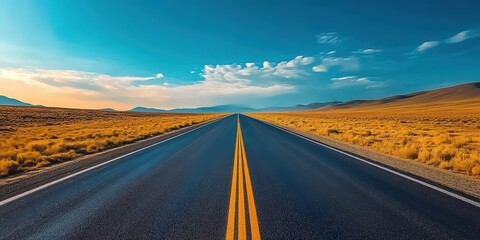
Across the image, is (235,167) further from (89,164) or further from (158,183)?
(89,164)

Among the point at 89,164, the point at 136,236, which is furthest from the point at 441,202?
the point at 89,164

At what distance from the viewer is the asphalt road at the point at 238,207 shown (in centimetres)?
425

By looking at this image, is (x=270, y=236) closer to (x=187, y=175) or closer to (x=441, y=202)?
(x=441, y=202)

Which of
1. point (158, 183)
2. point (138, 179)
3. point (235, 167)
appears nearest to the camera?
point (158, 183)

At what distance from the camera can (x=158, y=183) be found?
7262mm

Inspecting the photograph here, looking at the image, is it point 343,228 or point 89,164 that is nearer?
point 343,228

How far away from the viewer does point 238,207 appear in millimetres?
5371

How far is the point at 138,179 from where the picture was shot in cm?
776

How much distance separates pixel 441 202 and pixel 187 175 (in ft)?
19.1

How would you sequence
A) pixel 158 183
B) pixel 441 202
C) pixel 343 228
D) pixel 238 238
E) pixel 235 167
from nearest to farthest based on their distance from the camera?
pixel 238 238 → pixel 343 228 → pixel 441 202 → pixel 158 183 → pixel 235 167

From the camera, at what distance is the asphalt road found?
425 cm

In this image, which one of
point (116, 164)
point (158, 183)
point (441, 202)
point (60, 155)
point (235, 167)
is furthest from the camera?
point (60, 155)

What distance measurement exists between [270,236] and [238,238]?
439 mm

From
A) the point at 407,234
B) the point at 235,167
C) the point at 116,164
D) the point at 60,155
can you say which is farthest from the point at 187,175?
the point at 60,155
